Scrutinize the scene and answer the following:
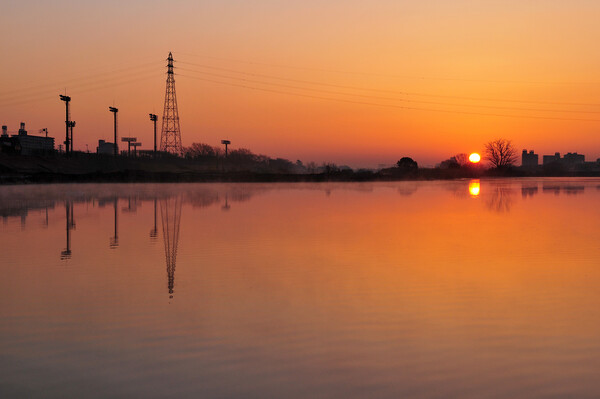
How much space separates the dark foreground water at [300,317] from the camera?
751 centimetres

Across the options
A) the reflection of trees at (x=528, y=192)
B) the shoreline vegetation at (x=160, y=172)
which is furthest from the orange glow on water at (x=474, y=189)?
the shoreline vegetation at (x=160, y=172)

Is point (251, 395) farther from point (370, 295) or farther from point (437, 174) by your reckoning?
point (437, 174)

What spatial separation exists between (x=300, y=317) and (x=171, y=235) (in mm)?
14360

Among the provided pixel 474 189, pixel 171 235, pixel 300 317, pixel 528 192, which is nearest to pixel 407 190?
pixel 474 189

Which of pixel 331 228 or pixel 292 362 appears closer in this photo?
pixel 292 362

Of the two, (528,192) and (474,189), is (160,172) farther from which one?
(528,192)

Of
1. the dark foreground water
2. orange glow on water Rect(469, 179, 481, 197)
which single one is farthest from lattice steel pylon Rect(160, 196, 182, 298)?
orange glow on water Rect(469, 179, 481, 197)

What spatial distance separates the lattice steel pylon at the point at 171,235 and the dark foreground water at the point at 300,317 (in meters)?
0.17

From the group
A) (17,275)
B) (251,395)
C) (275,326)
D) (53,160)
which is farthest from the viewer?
(53,160)

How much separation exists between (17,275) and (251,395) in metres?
10.4

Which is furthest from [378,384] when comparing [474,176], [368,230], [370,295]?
[474,176]

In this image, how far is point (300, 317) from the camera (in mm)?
10523

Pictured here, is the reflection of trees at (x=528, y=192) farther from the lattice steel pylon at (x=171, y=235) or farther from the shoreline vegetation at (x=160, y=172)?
the shoreline vegetation at (x=160, y=172)

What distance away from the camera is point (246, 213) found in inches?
1369
